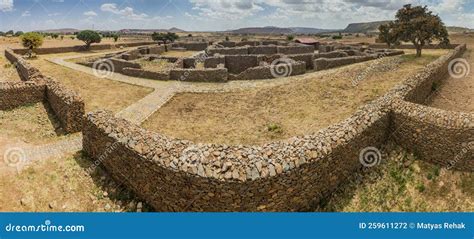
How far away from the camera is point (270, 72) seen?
2936cm

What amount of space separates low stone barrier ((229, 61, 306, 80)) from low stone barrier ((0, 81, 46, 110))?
15398 mm

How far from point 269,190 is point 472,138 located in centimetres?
892

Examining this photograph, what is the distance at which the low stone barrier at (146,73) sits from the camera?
30312 millimetres

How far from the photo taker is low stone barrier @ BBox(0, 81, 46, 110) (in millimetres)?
20141

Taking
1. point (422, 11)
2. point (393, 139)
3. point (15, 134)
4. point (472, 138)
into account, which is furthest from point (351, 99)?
point (422, 11)

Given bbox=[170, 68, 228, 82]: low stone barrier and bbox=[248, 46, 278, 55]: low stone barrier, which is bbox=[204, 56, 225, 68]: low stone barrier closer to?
bbox=[170, 68, 228, 82]: low stone barrier

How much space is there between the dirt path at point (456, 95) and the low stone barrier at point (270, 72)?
39.1ft

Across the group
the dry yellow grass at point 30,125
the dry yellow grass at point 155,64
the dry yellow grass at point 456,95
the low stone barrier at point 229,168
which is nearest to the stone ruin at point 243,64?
the dry yellow grass at point 155,64

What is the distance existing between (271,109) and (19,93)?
1620 cm

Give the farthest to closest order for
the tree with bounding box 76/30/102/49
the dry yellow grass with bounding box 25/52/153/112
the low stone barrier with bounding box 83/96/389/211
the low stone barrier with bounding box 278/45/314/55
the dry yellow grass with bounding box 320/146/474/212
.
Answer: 1. the tree with bounding box 76/30/102/49
2. the low stone barrier with bounding box 278/45/314/55
3. the dry yellow grass with bounding box 25/52/153/112
4. the dry yellow grass with bounding box 320/146/474/212
5. the low stone barrier with bounding box 83/96/389/211

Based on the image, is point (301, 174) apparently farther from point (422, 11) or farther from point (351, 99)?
point (422, 11)

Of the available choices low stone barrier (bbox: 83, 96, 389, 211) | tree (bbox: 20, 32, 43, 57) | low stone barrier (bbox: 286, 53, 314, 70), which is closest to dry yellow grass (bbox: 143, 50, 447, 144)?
low stone barrier (bbox: 83, 96, 389, 211)

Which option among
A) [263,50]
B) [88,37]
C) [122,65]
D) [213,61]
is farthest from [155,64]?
[88,37]

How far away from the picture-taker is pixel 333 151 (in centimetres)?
1105
